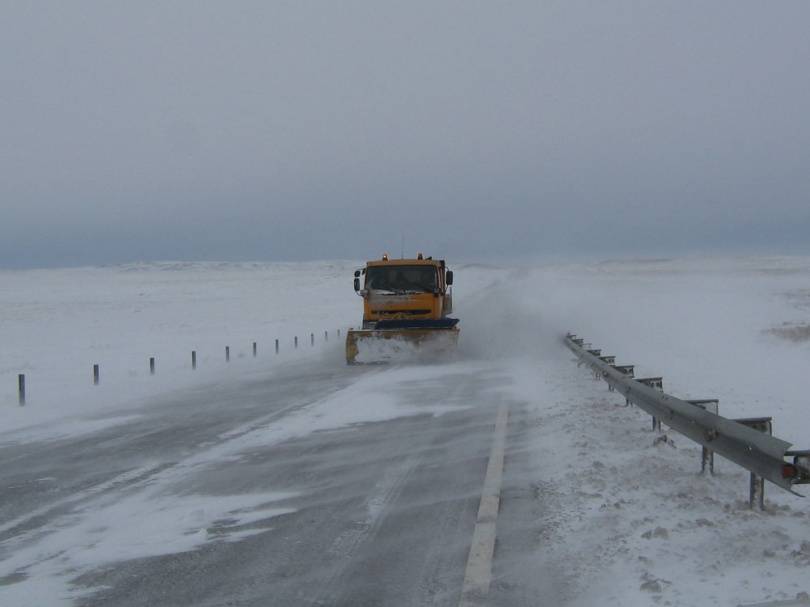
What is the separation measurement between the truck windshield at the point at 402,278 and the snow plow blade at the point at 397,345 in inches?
68.8

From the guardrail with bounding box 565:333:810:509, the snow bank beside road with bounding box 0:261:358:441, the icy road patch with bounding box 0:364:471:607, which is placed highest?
the guardrail with bounding box 565:333:810:509

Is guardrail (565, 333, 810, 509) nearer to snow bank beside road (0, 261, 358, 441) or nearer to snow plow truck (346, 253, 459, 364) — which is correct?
snow bank beside road (0, 261, 358, 441)

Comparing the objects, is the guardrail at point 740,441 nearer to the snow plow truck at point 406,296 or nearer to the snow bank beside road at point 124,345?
the snow bank beside road at point 124,345

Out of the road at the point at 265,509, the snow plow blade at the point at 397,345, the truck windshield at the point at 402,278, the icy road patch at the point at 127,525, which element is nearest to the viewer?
the road at the point at 265,509

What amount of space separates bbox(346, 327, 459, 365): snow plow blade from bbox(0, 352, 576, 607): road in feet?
25.6

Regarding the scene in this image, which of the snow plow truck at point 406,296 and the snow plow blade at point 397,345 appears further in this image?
the snow plow truck at point 406,296

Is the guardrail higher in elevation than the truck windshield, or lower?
lower

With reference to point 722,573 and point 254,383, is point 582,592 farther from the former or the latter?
point 254,383

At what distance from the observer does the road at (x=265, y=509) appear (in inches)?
186

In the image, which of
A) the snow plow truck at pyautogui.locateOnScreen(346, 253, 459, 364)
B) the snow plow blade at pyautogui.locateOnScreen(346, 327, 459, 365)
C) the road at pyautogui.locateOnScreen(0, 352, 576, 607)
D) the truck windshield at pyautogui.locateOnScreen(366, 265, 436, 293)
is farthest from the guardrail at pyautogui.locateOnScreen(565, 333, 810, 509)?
the truck windshield at pyautogui.locateOnScreen(366, 265, 436, 293)

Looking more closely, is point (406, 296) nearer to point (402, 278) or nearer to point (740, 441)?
point (402, 278)

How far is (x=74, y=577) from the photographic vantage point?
4922mm

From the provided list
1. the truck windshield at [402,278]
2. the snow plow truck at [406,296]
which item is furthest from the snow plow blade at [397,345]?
the truck windshield at [402,278]

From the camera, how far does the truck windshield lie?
21.5 m
